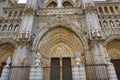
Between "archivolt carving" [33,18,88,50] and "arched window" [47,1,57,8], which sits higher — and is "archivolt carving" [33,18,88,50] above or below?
below

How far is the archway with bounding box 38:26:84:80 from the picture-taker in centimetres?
1134

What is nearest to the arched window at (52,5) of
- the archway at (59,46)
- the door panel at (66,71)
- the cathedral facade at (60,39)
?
the cathedral facade at (60,39)

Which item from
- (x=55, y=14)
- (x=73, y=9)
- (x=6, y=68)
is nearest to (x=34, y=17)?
(x=55, y=14)

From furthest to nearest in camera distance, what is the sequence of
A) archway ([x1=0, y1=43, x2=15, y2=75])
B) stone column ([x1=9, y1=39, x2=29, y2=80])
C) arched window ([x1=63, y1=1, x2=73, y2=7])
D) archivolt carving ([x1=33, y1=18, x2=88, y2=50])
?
1. arched window ([x1=63, y1=1, x2=73, y2=7])
2. archway ([x1=0, y1=43, x2=15, y2=75])
3. archivolt carving ([x1=33, y1=18, x2=88, y2=50])
4. stone column ([x1=9, y1=39, x2=29, y2=80])

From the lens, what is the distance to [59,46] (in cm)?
1244

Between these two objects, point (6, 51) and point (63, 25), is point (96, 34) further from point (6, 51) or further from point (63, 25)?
point (6, 51)

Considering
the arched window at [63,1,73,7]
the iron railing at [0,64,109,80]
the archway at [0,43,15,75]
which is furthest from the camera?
the arched window at [63,1,73,7]

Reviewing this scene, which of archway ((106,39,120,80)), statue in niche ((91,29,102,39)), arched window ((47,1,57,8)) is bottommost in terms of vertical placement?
archway ((106,39,120,80))

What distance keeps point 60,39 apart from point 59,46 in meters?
0.71

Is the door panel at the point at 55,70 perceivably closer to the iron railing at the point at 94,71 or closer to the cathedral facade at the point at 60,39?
the cathedral facade at the point at 60,39

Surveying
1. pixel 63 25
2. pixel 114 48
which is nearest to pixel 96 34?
pixel 114 48

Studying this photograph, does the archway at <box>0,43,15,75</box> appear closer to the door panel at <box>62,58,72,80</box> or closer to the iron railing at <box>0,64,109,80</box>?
the iron railing at <box>0,64,109,80</box>

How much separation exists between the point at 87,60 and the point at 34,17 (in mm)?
6746

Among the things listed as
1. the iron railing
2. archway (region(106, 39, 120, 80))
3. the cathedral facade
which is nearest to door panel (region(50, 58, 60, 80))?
the cathedral facade
